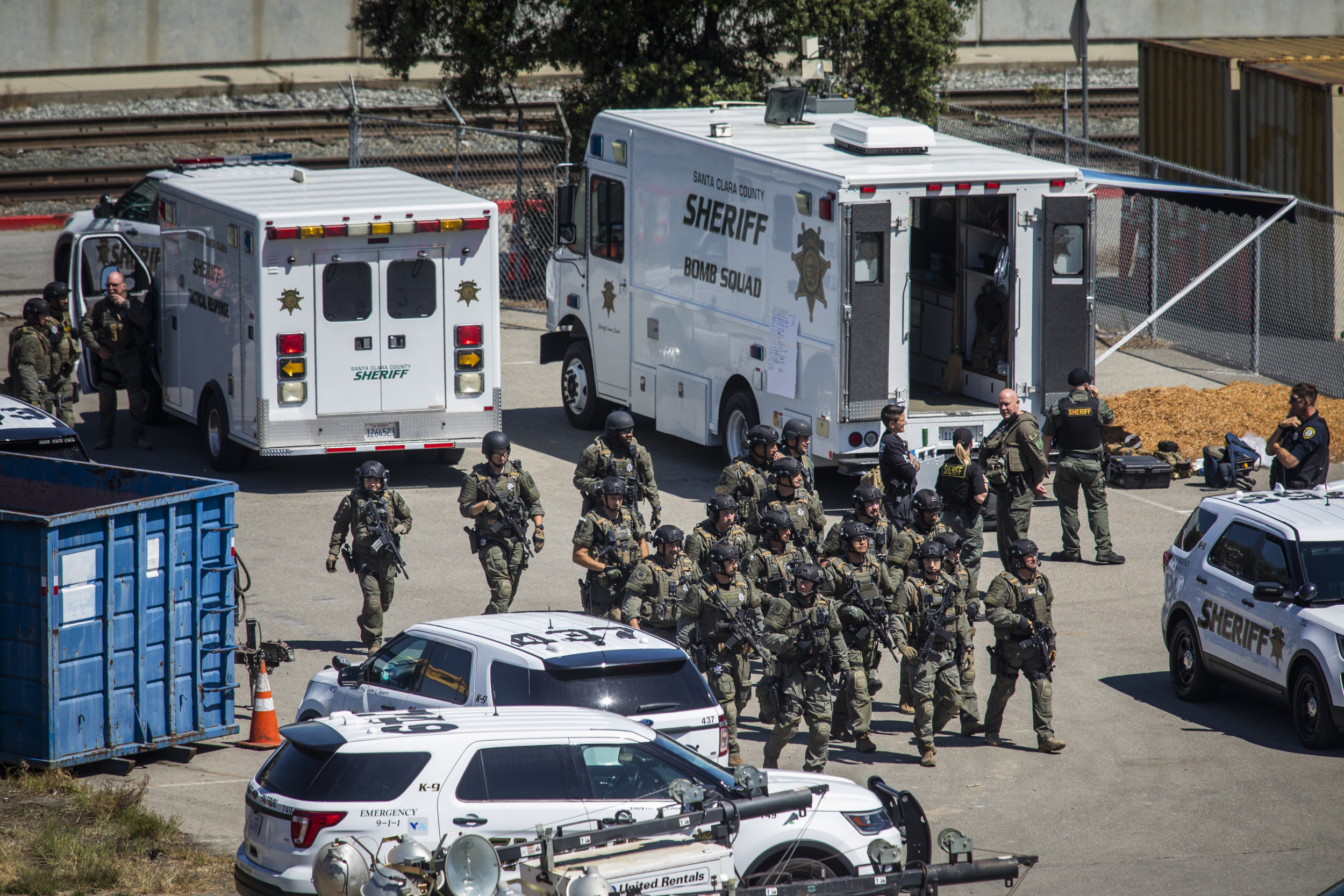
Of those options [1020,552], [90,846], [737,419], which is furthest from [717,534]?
[737,419]

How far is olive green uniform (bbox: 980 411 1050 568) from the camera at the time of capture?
16125 mm

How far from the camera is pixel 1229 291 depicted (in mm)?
25141

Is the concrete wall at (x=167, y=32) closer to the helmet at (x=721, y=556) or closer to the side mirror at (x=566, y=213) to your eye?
the side mirror at (x=566, y=213)

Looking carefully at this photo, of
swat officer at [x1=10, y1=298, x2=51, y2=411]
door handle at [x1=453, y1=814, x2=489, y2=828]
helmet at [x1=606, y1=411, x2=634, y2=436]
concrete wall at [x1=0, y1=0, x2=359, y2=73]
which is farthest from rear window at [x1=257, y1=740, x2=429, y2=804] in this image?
concrete wall at [x1=0, y1=0, x2=359, y2=73]

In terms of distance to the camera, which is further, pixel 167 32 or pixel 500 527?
pixel 167 32

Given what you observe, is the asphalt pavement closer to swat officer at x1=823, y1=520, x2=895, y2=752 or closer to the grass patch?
swat officer at x1=823, y1=520, x2=895, y2=752

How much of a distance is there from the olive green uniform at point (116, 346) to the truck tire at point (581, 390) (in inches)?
199

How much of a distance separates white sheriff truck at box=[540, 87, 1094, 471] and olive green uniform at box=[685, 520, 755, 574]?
4263 millimetres

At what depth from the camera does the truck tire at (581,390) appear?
70.7 feet

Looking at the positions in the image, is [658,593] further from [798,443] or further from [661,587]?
[798,443]

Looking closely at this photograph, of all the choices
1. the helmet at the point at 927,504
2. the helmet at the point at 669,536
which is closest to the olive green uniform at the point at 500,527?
the helmet at the point at 669,536

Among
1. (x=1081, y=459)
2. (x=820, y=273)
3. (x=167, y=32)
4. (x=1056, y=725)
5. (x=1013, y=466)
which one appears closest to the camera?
(x=1056, y=725)

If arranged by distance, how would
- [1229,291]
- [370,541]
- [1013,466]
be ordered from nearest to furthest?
1. [370,541]
2. [1013,466]
3. [1229,291]

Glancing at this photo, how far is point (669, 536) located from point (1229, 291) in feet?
49.7
